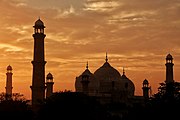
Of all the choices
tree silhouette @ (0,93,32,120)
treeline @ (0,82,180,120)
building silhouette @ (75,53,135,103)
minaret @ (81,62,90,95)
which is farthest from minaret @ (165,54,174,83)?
tree silhouette @ (0,93,32,120)

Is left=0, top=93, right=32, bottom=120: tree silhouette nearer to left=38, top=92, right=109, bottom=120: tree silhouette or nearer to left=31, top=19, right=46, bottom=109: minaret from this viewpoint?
left=38, top=92, right=109, bottom=120: tree silhouette

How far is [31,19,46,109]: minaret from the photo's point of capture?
2035 inches

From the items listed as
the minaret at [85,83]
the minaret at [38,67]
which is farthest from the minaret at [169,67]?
the minaret at [38,67]

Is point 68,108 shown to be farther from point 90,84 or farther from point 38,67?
point 90,84

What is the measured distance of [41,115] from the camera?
42.7m

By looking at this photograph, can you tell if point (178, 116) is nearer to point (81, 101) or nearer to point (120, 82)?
point (81, 101)

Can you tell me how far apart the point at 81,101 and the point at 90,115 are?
1.64 m

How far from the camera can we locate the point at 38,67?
172 feet

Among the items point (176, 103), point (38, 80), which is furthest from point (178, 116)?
point (38, 80)

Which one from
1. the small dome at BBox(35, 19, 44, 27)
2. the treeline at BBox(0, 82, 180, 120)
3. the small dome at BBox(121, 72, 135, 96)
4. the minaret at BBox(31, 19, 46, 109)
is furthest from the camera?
the small dome at BBox(121, 72, 135, 96)

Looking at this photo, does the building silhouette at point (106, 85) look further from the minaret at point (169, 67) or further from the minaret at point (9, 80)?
the minaret at point (9, 80)

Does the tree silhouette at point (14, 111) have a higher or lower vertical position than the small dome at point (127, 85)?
lower

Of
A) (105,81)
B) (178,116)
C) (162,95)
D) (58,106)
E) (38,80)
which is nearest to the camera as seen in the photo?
(178,116)

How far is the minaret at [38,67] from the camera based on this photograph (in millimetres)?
51688
